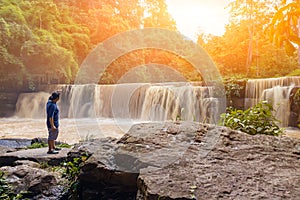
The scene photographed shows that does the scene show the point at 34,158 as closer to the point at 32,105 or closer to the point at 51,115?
the point at 51,115

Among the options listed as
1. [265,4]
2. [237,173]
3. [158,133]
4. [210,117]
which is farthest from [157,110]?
[265,4]

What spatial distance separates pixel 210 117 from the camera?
9.70m


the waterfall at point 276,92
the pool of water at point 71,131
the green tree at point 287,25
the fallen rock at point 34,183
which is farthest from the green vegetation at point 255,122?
the waterfall at point 276,92

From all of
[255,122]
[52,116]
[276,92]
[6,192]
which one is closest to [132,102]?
[276,92]

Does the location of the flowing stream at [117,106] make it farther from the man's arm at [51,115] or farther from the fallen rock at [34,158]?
the fallen rock at [34,158]

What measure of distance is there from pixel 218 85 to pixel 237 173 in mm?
9672

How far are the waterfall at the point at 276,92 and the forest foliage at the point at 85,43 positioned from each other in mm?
3659

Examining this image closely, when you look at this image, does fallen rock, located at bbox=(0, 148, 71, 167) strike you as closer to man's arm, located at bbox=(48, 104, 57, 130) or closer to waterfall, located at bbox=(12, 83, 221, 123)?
man's arm, located at bbox=(48, 104, 57, 130)

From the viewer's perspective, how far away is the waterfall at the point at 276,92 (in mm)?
8812

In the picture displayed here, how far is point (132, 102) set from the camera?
42.0 feet

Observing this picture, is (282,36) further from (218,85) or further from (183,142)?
(218,85)

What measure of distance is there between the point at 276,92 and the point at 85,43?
14.2 metres

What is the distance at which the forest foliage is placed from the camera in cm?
1509

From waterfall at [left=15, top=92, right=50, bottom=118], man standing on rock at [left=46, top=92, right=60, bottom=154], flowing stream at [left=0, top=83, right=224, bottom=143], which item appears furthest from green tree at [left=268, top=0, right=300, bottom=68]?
waterfall at [left=15, top=92, right=50, bottom=118]
